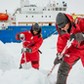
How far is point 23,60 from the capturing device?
592 cm

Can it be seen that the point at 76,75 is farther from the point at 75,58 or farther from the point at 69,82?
the point at 75,58

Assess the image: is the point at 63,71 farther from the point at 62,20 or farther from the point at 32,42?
the point at 32,42

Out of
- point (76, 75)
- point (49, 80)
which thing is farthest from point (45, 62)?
point (49, 80)

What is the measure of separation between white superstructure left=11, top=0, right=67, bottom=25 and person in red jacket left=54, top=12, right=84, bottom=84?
64.9 ft

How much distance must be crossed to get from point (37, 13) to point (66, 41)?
20322mm

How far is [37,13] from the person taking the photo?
80.4 feet

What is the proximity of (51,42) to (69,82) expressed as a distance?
37.8 feet

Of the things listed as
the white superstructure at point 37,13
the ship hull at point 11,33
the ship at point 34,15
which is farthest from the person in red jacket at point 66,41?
the white superstructure at point 37,13

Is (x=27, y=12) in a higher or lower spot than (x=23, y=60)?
lower

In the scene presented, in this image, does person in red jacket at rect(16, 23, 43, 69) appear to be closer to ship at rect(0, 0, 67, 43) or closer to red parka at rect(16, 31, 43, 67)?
red parka at rect(16, 31, 43, 67)

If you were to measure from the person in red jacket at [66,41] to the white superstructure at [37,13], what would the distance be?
1977cm

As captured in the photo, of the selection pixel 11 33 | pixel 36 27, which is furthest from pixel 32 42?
pixel 11 33

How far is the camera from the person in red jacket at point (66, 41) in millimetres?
3861

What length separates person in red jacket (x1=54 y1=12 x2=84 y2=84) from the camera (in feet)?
12.7
